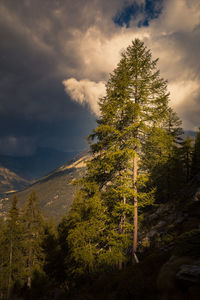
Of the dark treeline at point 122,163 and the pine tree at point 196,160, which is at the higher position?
the pine tree at point 196,160

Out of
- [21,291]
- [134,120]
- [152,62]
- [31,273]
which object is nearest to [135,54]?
[152,62]

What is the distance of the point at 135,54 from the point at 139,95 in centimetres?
308

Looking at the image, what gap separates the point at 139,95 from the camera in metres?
10.6

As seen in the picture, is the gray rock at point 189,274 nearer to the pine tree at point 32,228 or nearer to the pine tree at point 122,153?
the pine tree at point 122,153

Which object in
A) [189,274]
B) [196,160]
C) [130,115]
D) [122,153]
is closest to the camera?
[189,274]

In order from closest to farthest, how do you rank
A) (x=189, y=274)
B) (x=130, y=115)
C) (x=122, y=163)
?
(x=189, y=274) → (x=130, y=115) → (x=122, y=163)

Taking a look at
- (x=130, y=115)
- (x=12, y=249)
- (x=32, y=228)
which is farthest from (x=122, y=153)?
(x=12, y=249)

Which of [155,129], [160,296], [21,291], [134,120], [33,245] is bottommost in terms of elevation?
[21,291]

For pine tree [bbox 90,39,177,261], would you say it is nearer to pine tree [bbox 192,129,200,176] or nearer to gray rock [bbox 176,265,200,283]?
gray rock [bbox 176,265,200,283]

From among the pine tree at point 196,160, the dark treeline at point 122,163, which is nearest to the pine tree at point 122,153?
the dark treeline at point 122,163

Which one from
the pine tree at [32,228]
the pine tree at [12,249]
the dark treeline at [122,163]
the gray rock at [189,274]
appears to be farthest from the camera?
the pine tree at [32,228]

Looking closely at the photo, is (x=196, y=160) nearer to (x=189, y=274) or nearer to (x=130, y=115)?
(x=130, y=115)

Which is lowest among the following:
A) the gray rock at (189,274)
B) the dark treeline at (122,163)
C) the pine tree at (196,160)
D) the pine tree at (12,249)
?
the pine tree at (12,249)

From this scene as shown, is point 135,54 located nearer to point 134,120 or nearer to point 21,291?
point 134,120
